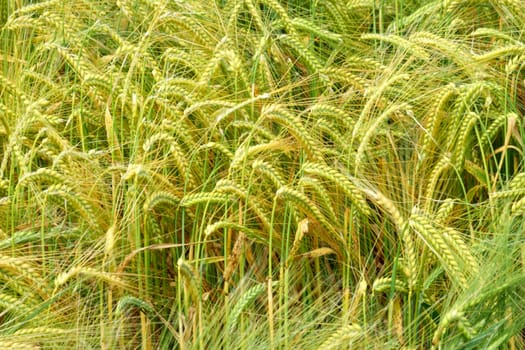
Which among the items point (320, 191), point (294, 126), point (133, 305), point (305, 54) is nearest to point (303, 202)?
point (320, 191)

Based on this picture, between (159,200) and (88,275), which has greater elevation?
(159,200)

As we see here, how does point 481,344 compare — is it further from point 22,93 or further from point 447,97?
point 22,93

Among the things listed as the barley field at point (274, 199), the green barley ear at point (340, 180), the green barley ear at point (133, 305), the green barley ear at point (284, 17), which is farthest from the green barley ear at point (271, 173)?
the green barley ear at point (284, 17)

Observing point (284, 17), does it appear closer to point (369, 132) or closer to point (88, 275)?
point (369, 132)

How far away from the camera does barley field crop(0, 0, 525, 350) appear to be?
1902 millimetres

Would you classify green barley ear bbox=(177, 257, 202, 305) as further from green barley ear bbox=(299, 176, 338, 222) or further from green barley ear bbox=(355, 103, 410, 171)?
green barley ear bbox=(355, 103, 410, 171)

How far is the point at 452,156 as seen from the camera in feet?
7.05

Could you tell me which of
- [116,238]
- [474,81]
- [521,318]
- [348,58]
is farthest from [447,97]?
[116,238]

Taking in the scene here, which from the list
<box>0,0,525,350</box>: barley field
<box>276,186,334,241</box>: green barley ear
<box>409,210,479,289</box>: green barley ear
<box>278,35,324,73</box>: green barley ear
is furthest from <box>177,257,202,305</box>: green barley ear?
<box>278,35,324,73</box>: green barley ear

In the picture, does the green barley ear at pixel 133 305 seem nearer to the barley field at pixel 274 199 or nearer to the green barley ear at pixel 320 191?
the barley field at pixel 274 199

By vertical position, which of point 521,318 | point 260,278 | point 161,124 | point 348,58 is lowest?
point 260,278

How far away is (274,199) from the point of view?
1986 millimetres

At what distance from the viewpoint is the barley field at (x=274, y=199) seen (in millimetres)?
1902

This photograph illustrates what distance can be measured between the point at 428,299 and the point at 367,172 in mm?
391
